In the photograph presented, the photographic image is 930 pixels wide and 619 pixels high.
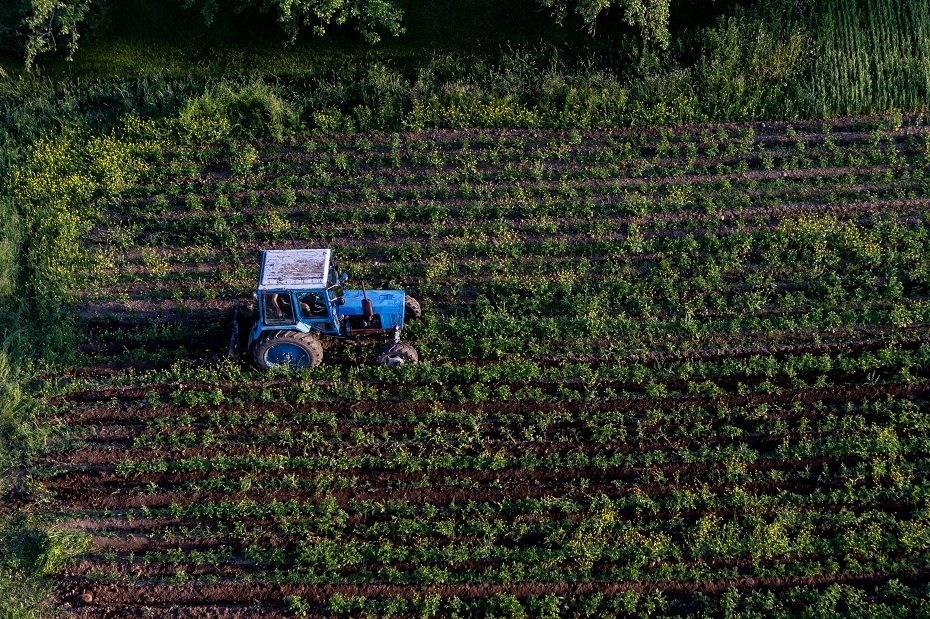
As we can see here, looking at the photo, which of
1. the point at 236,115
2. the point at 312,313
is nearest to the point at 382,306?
the point at 312,313

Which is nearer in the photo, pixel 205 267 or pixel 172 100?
pixel 205 267

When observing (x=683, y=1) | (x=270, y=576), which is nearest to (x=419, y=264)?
(x=270, y=576)

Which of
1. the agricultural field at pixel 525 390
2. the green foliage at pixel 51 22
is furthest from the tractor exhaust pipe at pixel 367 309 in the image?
the green foliage at pixel 51 22

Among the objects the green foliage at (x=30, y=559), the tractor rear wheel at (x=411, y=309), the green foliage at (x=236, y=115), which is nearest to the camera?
the green foliage at (x=30, y=559)

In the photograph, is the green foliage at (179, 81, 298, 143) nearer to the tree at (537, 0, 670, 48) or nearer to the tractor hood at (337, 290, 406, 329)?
the tractor hood at (337, 290, 406, 329)

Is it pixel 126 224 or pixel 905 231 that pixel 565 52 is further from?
pixel 126 224

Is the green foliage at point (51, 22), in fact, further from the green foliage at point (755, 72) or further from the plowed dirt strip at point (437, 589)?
the green foliage at point (755, 72)

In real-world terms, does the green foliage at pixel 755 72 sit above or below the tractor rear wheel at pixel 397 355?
above

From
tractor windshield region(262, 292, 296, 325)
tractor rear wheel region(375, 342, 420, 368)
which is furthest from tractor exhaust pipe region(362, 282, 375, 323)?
tractor windshield region(262, 292, 296, 325)
